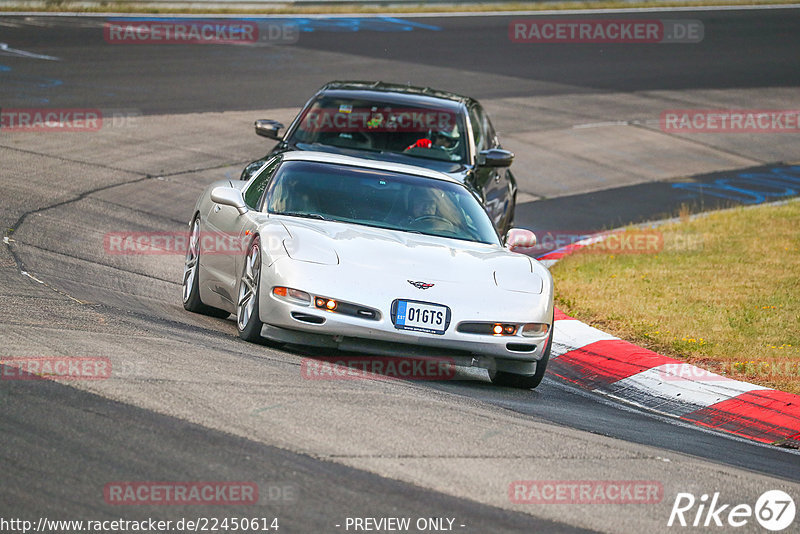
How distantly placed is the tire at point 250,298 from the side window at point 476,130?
5035mm

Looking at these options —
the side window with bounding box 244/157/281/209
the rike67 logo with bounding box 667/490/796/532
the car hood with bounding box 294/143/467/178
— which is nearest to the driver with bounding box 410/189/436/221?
the side window with bounding box 244/157/281/209

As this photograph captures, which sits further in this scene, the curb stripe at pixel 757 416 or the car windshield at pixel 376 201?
the car windshield at pixel 376 201

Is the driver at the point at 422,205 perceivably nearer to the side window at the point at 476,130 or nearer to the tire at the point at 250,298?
the tire at the point at 250,298

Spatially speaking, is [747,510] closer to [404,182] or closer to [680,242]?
[404,182]

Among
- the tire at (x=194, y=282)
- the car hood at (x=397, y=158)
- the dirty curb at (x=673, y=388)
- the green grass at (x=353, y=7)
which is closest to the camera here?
the dirty curb at (x=673, y=388)

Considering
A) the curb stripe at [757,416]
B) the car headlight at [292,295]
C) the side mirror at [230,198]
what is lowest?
the curb stripe at [757,416]

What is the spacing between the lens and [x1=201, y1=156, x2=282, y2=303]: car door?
8.72 m

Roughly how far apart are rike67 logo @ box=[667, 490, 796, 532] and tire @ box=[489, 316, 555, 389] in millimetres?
2535

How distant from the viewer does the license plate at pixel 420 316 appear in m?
7.53

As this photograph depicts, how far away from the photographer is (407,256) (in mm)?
7988

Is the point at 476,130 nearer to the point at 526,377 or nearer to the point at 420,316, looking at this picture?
the point at 526,377

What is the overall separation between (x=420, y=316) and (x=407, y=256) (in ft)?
1.86

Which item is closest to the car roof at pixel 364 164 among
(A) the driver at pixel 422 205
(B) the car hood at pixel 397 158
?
(A) the driver at pixel 422 205

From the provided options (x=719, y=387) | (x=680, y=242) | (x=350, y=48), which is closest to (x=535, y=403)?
(x=719, y=387)
